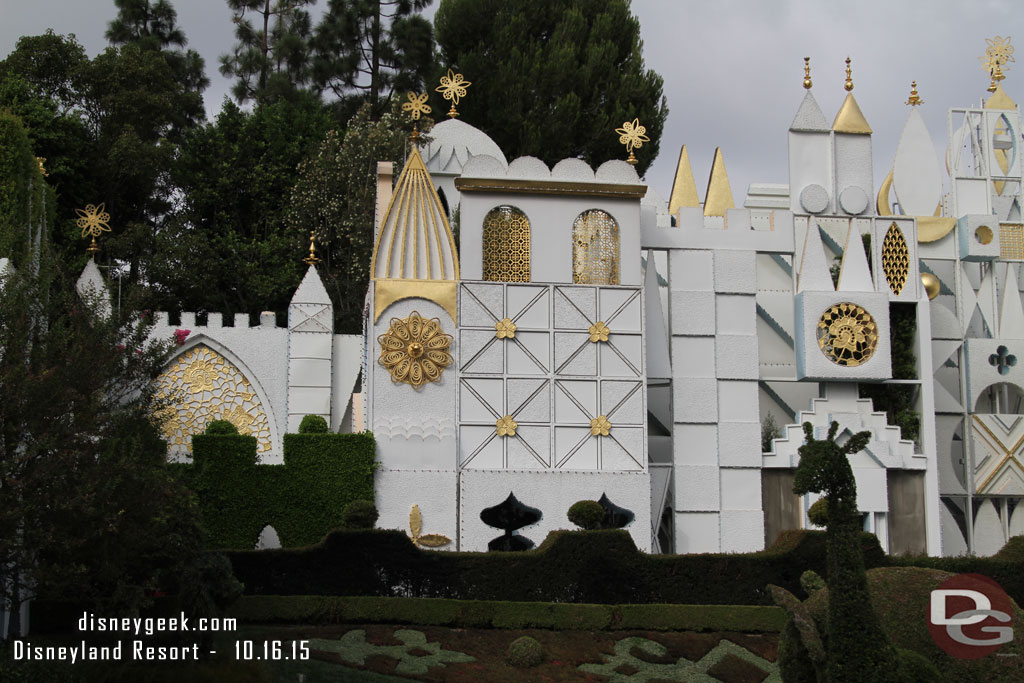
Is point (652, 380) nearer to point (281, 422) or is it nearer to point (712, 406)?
point (712, 406)

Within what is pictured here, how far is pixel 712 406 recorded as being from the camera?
27438mm

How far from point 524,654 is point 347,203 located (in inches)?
839

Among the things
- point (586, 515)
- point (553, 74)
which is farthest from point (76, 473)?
point (553, 74)

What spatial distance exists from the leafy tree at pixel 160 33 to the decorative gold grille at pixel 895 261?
27.3 meters

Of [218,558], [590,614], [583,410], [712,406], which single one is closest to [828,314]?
[712,406]

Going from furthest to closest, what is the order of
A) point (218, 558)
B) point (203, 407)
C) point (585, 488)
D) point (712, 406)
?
point (203, 407), point (712, 406), point (585, 488), point (218, 558)

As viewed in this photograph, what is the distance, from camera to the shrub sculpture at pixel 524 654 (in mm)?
18203

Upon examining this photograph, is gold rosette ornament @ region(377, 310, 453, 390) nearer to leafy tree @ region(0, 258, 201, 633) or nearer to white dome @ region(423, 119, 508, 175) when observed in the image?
leafy tree @ region(0, 258, 201, 633)

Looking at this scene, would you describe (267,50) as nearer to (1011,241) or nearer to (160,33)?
(160,33)

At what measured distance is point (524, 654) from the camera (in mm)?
18234

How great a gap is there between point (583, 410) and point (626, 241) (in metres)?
3.97

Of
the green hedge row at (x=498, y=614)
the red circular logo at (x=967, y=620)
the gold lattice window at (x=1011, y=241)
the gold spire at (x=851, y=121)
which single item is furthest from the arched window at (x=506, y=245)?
the gold lattice window at (x=1011, y=241)

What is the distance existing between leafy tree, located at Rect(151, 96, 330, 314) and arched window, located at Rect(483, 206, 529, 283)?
39.1 ft

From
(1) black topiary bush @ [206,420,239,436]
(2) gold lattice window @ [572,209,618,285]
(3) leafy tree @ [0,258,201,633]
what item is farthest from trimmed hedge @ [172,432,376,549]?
(2) gold lattice window @ [572,209,618,285]
